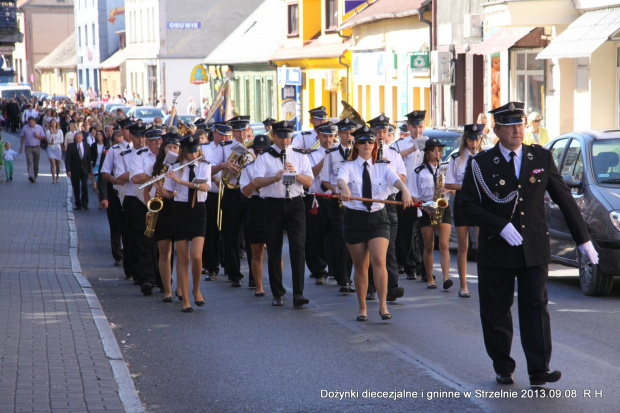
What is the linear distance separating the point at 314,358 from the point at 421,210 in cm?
394

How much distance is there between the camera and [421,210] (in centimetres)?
1193

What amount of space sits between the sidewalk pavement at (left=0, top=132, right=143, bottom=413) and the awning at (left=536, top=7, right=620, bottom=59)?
10631mm

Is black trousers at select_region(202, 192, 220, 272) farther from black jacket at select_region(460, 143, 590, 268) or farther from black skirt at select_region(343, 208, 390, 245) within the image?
black jacket at select_region(460, 143, 590, 268)

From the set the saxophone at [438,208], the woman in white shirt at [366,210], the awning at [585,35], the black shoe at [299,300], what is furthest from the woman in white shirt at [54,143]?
the woman in white shirt at [366,210]

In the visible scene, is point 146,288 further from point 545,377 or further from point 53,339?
point 545,377

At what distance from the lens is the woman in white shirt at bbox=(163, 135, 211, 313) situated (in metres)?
10.7

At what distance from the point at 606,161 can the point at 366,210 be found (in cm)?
321

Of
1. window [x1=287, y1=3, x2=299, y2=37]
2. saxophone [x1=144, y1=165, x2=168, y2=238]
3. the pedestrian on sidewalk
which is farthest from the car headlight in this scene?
window [x1=287, y1=3, x2=299, y2=37]

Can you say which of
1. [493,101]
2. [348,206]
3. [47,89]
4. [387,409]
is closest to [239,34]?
[493,101]

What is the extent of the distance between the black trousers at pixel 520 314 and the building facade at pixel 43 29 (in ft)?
362

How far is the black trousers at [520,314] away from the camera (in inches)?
279

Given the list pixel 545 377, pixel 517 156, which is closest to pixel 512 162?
pixel 517 156

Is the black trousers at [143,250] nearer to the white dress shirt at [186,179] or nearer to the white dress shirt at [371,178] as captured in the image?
the white dress shirt at [186,179]

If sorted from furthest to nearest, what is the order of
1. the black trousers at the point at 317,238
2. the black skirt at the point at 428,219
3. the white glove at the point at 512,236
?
1. the black trousers at the point at 317,238
2. the black skirt at the point at 428,219
3. the white glove at the point at 512,236
